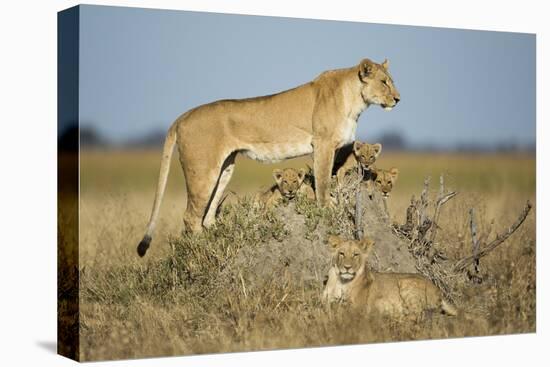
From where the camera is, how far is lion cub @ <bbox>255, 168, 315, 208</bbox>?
11.9 metres

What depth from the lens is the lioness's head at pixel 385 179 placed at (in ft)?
40.0

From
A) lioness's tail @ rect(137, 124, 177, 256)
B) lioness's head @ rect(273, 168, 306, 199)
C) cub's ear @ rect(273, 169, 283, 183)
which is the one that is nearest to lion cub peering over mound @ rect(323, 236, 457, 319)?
lioness's head @ rect(273, 168, 306, 199)

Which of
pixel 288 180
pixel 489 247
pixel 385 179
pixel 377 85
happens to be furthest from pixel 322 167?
pixel 489 247

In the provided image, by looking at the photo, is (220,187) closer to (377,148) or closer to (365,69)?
(377,148)

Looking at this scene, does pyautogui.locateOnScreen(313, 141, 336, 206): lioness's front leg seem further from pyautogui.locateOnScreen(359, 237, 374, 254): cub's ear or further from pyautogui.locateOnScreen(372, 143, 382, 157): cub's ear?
pyautogui.locateOnScreen(359, 237, 374, 254): cub's ear

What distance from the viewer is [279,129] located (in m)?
12.1

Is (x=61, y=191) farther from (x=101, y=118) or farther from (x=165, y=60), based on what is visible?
(x=165, y=60)

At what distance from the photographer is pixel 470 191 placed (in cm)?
1277

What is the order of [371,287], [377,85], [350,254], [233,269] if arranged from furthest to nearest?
[377,85], [233,269], [371,287], [350,254]

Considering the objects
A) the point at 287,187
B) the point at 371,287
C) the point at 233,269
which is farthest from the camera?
the point at 287,187

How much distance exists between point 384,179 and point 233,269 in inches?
73.1

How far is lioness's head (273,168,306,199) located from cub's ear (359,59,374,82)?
1.11 metres

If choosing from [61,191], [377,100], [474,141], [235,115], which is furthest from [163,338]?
[474,141]

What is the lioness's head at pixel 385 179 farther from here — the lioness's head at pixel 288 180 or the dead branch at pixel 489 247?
the dead branch at pixel 489 247
